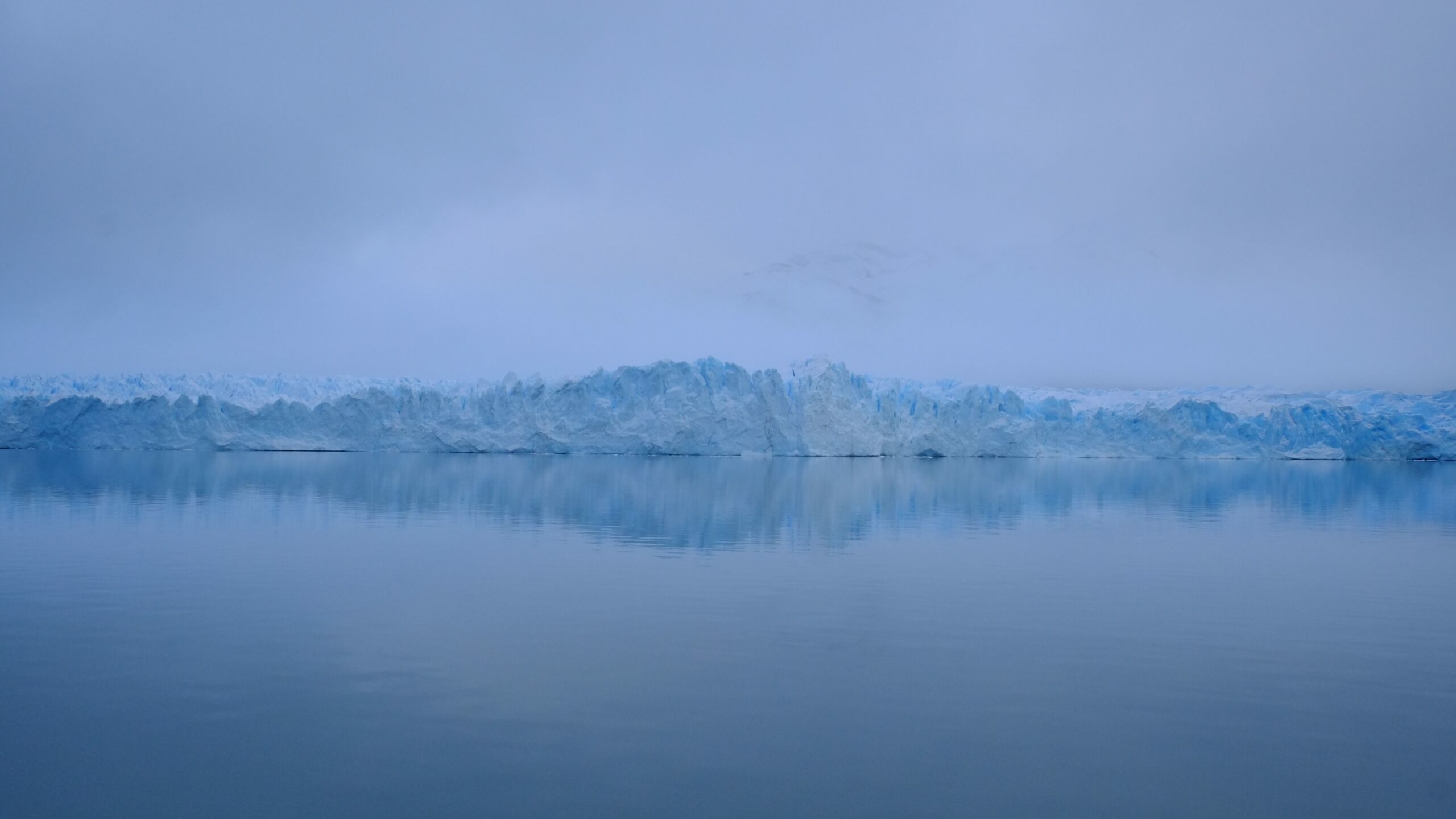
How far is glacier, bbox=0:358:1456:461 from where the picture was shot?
111 ft

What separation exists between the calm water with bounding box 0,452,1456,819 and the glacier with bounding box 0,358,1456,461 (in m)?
22.3

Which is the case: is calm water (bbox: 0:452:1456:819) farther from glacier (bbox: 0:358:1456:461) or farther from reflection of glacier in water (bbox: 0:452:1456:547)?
glacier (bbox: 0:358:1456:461)

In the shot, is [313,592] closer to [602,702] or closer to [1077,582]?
[602,702]

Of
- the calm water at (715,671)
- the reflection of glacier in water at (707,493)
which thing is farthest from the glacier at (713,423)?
the calm water at (715,671)

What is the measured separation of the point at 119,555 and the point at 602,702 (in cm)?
641

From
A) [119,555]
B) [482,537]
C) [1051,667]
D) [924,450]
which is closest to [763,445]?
[924,450]

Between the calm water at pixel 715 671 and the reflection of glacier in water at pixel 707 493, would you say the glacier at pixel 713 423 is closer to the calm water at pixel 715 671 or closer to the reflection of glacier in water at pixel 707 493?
the reflection of glacier in water at pixel 707 493

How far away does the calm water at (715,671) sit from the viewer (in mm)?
3514

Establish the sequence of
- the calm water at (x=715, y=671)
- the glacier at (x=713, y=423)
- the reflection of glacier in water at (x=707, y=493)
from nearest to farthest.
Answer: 1. the calm water at (x=715, y=671)
2. the reflection of glacier in water at (x=707, y=493)
3. the glacier at (x=713, y=423)

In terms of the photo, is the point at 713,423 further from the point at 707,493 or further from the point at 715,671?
the point at 715,671

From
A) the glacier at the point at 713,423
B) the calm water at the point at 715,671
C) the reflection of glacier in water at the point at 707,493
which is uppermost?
the glacier at the point at 713,423

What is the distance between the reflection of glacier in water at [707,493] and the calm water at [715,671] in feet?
3.81

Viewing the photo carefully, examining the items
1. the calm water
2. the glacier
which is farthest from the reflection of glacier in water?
the glacier

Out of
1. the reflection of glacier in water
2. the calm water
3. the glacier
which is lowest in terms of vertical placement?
the calm water
